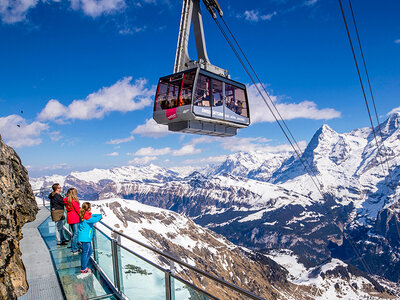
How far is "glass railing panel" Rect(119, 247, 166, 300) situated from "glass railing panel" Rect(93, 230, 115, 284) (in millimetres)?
845

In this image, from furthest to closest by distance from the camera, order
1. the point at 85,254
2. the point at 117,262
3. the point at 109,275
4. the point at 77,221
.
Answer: the point at 77,221
the point at 85,254
the point at 109,275
the point at 117,262

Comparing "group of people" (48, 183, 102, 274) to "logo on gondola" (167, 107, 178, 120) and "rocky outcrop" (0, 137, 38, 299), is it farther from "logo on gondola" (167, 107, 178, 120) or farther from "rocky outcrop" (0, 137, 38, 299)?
"logo on gondola" (167, 107, 178, 120)

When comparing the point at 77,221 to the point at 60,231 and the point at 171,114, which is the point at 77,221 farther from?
the point at 171,114

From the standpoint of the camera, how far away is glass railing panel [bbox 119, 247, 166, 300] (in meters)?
6.21

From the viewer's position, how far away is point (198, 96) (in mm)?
18812

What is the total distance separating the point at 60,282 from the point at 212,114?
1365 cm

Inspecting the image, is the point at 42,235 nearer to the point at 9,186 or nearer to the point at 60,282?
the point at 60,282

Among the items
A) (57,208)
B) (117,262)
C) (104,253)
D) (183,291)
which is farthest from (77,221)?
(183,291)

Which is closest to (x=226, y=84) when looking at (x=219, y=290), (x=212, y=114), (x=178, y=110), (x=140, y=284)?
(x=212, y=114)

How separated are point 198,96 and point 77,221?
1100 cm

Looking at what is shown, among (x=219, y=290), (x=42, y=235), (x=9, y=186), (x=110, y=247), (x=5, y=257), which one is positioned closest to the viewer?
(x=5, y=257)

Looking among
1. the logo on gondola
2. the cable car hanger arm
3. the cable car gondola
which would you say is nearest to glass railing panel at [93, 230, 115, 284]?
the cable car gondola

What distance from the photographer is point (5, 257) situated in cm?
567

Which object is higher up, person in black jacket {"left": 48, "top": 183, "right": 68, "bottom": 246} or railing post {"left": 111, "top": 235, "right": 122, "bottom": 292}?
person in black jacket {"left": 48, "top": 183, "right": 68, "bottom": 246}
